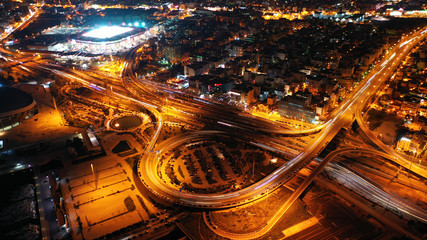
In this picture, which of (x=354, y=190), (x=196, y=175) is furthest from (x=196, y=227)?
(x=354, y=190)

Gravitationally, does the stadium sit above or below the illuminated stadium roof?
below

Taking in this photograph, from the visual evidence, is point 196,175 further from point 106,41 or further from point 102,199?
point 106,41

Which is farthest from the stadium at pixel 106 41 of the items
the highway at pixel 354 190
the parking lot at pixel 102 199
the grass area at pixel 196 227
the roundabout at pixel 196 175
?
the highway at pixel 354 190

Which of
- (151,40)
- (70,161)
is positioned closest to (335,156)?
(70,161)

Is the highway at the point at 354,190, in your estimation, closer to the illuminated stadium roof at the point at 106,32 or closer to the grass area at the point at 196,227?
the grass area at the point at 196,227

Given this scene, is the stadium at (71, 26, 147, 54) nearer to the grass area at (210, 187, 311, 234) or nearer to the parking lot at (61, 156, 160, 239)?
the parking lot at (61, 156, 160, 239)

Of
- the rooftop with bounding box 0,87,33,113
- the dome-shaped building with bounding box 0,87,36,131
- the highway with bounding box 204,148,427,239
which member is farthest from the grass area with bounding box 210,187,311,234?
the rooftop with bounding box 0,87,33,113

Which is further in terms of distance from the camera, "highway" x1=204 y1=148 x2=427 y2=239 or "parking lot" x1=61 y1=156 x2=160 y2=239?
"parking lot" x1=61 y1=156 x2=160 y2=239

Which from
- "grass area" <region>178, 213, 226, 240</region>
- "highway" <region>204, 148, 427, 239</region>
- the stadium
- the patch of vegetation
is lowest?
"grass area" <region>178, 213, 226, 240</region>

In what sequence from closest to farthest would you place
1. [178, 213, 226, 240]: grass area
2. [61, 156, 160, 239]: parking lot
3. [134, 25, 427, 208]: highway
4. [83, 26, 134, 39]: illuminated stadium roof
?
[178, 213, 226, 240]: grass area → [61, 156, 160, 239]: parking lot → [134, 25, 427, 208]: highway → [83, 26, 134, 39]: illuminated stadium roof
